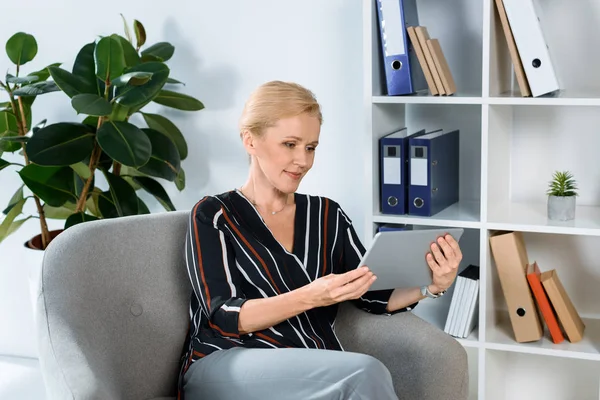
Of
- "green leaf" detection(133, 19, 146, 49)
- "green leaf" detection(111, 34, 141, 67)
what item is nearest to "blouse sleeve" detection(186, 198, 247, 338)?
"green leaf" detection(111, 34, 141, 67)

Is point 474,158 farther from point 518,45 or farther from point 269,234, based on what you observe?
point 269,234

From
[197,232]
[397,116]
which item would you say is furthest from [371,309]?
[397,116]

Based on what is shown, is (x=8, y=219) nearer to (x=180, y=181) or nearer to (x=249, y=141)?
(x=180, y=181)

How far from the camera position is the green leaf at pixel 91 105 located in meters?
2.36

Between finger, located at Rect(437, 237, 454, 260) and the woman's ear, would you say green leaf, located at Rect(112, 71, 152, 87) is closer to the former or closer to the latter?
the woman's ear

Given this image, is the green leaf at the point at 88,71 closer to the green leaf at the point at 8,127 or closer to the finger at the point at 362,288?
the green leaf at the point at 8,127

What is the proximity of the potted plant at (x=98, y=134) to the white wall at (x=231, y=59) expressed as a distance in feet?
0.42

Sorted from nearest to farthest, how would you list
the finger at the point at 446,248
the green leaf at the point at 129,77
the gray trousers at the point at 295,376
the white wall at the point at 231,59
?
the gray trousers at the point at 295,376
the finger at the point at 446,248
the green leaf at the point at 129,77
the white wall at the point at 231,59

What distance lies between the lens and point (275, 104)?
69.2 inches

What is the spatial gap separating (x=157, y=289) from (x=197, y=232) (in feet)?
0.65

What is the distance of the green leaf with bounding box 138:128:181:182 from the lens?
105 inches

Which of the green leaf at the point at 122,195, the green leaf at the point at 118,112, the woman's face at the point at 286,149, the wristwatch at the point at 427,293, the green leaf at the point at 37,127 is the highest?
the green leaf at the point at 118,112

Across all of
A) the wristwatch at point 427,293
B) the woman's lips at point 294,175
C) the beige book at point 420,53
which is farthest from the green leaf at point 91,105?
the wristwatch at point 427,293

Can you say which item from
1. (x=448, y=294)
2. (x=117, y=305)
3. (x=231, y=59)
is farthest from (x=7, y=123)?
(x=448, y=294)
